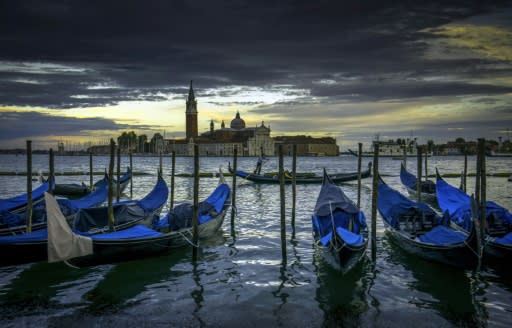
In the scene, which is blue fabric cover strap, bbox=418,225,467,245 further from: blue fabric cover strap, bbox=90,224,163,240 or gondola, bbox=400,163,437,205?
gondola, bbox=400,163,437,205

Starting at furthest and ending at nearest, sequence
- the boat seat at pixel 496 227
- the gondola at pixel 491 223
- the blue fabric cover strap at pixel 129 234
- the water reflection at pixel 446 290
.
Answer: the boat seat at pixel 496 227 → the gondola at pixel 491 223 → the blue fabric cover strap at pixel 129 234 → the water reflection at pixel 446 290

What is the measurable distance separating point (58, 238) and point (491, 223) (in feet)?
24.5

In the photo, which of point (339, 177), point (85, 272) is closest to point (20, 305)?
point (85, 272)

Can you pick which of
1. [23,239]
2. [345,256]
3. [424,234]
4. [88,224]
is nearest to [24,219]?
[88,224]

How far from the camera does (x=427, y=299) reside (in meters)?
5.83

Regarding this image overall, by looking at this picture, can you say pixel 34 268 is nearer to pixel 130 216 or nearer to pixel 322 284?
pixel 130 216

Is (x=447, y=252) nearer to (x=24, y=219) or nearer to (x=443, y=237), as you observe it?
(x=443, y=237)

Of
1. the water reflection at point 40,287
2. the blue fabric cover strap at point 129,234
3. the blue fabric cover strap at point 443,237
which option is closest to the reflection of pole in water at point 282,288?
the blue fabric cover strap at point 129,234

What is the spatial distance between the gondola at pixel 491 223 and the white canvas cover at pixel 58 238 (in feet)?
18.6

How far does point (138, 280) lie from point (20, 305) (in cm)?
165

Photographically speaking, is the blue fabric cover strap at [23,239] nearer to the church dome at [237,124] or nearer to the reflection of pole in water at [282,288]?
the reflection of pole in water at [282,288]

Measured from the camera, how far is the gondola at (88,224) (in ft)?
21.2

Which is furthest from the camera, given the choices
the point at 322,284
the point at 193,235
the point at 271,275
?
the point at 193,235

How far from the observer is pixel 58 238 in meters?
5.79
